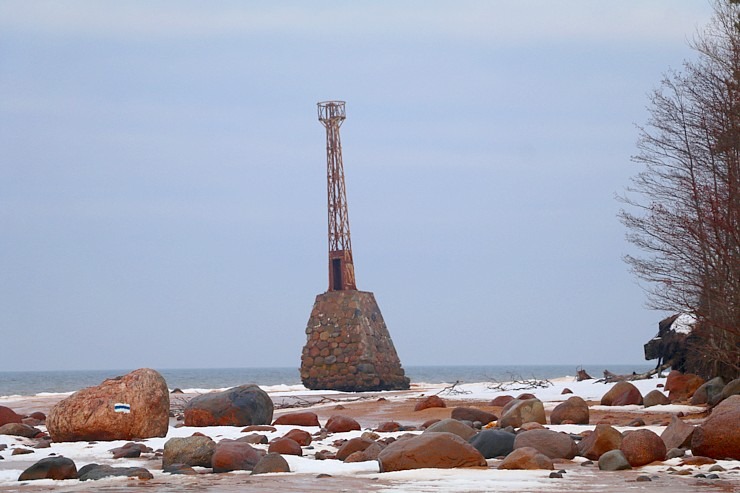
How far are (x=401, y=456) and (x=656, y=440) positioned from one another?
9.32ft

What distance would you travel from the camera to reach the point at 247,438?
13.5 m

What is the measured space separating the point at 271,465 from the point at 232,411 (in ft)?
19.8

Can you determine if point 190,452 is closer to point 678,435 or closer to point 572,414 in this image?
point 678,435

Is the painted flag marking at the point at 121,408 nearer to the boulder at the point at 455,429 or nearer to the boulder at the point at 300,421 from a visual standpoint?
the boulder at the point at 300,421

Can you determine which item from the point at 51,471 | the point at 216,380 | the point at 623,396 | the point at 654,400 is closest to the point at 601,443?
the point at 51,471

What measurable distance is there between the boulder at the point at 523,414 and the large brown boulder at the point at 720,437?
14.8ft

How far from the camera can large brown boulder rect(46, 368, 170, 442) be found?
566 inches

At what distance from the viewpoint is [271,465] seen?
10.6 metres

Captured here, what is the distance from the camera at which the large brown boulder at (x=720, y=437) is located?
35.0 ft

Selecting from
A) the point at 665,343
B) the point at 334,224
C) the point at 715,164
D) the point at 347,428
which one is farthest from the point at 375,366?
the point at 347,428

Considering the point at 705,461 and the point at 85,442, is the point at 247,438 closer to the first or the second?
the point at 85,442

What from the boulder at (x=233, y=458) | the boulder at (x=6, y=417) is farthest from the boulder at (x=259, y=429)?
the boulder at (x=6, y=417)

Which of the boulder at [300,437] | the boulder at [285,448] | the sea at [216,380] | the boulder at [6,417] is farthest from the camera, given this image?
the sea at [216,380]

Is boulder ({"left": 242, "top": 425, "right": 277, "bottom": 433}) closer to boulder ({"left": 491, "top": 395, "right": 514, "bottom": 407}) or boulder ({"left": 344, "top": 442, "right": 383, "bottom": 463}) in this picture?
boulder ({"left": 344, "top": 442, "right": 383, "bottom": 463})
